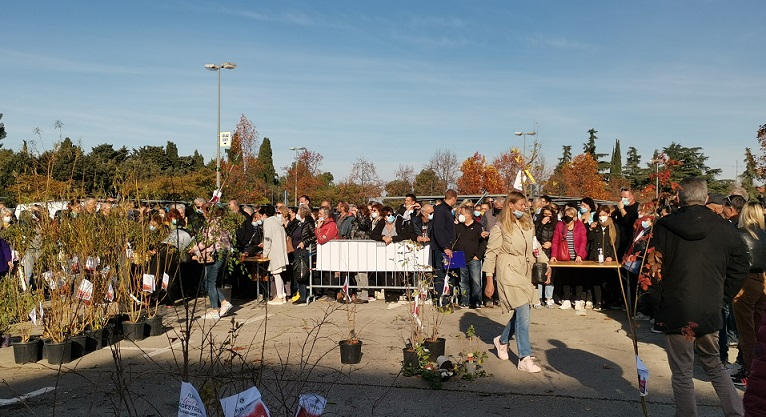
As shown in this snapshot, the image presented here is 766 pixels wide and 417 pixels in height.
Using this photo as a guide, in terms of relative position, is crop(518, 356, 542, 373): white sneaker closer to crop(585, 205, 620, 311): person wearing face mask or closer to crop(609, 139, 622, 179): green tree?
crop(585, 205, 620, 311): person wearing face mask

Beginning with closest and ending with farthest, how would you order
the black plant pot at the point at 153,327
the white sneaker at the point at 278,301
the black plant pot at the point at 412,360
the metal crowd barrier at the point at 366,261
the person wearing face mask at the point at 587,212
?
the black plant pot at the point at 412,360 < the black plant pot at the point at 153,327 < the person wearing face mask at the point at 587,212 < the metal crowd barrier at the point at 366,261 < the white sneaker at the point at 278,301

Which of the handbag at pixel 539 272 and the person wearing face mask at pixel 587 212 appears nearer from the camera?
the handbag at pixel 539 272

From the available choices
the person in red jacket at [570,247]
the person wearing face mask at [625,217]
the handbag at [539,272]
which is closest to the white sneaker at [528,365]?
the handbag at [539,272]

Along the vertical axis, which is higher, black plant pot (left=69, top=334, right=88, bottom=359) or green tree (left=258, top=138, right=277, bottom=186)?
green tree (left=258, top=138, right=277, bottom=186)

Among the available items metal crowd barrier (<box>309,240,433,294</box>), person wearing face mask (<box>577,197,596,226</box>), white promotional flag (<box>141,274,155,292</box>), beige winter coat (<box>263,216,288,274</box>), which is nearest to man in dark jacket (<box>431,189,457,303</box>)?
metal crowd barrier (<box>309,240,433,294</box>)

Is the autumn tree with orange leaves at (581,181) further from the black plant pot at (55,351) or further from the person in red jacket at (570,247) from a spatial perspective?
the black plant pot at (55,351)

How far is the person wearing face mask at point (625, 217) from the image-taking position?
13797 mm

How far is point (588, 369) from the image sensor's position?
8617 millimetres

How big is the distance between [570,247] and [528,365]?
20.9ft

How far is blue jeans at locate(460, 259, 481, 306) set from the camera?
14094 mm

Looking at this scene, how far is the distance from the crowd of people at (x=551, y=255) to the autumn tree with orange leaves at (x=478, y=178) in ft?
127

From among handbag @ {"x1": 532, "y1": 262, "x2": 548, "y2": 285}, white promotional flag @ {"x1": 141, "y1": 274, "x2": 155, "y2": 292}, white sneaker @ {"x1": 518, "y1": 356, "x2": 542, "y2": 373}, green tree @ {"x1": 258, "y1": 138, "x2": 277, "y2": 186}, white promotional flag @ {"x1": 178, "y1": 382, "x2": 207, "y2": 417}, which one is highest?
green tree @ {"x1": 258, "y1": 138, "x2": 277, "y2": 186}

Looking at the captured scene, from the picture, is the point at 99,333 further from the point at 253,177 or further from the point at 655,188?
the point at 253,177

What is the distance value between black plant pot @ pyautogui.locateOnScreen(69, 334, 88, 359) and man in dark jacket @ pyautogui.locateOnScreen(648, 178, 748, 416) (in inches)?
276
